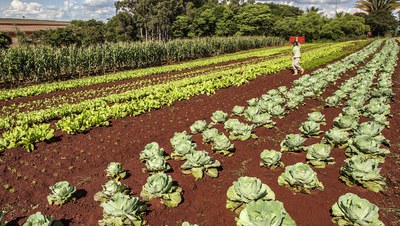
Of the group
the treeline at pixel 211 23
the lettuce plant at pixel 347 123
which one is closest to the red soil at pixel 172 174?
the lettuce plant at pixel 347 123

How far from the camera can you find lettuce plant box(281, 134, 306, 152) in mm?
5242

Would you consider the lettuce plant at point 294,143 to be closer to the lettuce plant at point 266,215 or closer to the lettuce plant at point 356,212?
the lettuce plant at point 356,212

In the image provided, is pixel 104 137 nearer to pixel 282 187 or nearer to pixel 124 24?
pixel 282 187

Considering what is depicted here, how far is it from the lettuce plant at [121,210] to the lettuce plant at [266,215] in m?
1.37

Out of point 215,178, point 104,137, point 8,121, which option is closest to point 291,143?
point 215,178

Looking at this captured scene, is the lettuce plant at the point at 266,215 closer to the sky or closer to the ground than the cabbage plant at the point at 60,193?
closer to the sky

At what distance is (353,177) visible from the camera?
13.7ft

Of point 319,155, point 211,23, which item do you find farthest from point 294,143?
point 211,23

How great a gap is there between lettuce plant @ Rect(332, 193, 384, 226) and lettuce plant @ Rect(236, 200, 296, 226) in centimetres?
84

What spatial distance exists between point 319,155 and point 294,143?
0.58 m

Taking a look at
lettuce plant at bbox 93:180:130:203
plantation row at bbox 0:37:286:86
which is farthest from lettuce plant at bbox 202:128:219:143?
plantation row at bbox 0:37:286:86

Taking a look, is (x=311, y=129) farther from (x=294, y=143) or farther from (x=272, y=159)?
(x=272, y=159)

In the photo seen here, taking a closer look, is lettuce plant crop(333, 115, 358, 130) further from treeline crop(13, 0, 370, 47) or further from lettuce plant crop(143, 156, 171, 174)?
treeline crop(13, 0, 370, 47)

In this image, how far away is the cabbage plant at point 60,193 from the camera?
13.1 feet
